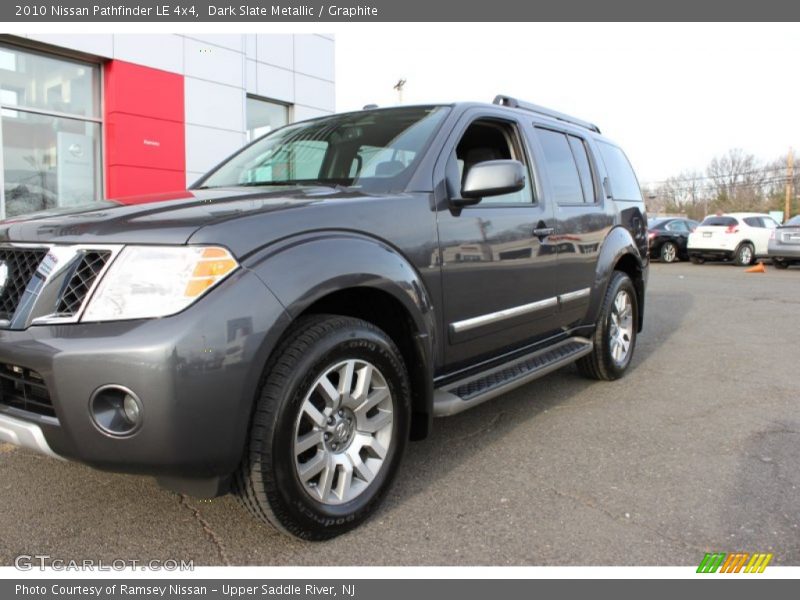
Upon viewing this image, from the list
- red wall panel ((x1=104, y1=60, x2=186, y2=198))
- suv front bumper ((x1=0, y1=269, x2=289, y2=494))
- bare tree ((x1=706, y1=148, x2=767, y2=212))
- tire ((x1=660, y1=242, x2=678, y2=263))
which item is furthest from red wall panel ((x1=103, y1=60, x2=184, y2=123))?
→ bare tree ((x1=706, y1=148, x2=767, y2=212))

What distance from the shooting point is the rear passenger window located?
4223 mm

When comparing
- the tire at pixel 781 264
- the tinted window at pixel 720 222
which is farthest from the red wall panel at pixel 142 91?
the tire at pixel 781 264

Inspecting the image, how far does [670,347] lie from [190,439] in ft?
18.5

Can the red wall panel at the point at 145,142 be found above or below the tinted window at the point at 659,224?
above

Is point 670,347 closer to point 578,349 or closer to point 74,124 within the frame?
point 578,349

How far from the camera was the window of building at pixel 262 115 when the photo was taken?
39.3 feet

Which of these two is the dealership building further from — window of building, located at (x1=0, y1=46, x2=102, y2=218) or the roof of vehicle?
the roof of vehicle

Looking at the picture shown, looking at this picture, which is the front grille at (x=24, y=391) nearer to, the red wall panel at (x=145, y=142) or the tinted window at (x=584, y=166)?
the tinted window at (x=584, y=166)

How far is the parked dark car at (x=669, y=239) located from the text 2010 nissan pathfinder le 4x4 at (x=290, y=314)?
59.5 ft

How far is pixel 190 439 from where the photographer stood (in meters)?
2.06

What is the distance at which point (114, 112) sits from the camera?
9438 mm

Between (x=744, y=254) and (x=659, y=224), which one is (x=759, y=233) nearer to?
(x=744, y=254)

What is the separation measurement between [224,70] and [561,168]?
27.0 ft

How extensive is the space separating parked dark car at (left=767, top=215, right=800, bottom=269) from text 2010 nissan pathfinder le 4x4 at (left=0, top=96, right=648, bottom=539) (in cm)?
1595
